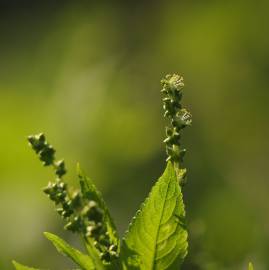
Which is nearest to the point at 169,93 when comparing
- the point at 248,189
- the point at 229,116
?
the point at 248,189

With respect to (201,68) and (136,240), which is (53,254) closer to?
(201,68)

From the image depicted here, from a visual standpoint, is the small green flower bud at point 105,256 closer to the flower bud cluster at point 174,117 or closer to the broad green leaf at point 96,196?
the broad green leaf at point 96,196

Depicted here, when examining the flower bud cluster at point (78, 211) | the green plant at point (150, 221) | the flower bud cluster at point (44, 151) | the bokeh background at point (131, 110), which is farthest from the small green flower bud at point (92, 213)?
the bokeh background at point (131, 110)

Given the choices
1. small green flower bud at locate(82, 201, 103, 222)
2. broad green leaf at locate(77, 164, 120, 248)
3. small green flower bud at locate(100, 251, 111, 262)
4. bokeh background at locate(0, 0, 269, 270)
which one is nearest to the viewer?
small green flower bud at locate(82, 201, 103, 222)

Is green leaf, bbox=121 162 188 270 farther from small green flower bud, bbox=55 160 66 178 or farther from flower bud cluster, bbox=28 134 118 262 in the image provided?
small green flower bud, bbox=55 160 66 178

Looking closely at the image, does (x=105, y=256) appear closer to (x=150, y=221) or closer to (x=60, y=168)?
(x=150, y=221)

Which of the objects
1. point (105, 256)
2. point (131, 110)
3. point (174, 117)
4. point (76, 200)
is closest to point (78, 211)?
point (76, 200)

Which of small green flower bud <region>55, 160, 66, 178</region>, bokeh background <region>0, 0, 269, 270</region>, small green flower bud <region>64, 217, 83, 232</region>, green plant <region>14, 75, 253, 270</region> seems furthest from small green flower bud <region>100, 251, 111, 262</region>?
bokeh background <region>0, 0, 269, 270</region>
